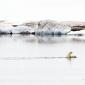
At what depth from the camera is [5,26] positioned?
3719 cm

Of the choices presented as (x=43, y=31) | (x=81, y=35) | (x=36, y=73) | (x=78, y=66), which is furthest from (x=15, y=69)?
(x=81, y=35)

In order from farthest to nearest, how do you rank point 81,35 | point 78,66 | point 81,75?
1. point 81,35
2. point 78,66
3. point 81,75

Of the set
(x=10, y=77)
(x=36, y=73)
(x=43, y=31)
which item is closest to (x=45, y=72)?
(x=36, y=73)

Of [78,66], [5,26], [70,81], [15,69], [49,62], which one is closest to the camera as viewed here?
[70,81]

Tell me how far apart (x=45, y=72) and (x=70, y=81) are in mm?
1960

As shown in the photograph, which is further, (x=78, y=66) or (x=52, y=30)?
(x=52, y=30)

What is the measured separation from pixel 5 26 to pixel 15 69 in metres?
22.4

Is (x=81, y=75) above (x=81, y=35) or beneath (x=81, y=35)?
above

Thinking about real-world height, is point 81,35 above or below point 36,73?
below

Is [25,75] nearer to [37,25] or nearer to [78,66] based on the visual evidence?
[78,66]

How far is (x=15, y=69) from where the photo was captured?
1495cm

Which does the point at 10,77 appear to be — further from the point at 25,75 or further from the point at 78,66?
the point at 78,66

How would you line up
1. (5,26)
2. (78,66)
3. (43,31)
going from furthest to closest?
(43,31) < (5,26) < (78,66)

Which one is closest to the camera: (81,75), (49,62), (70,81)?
(70,81)
